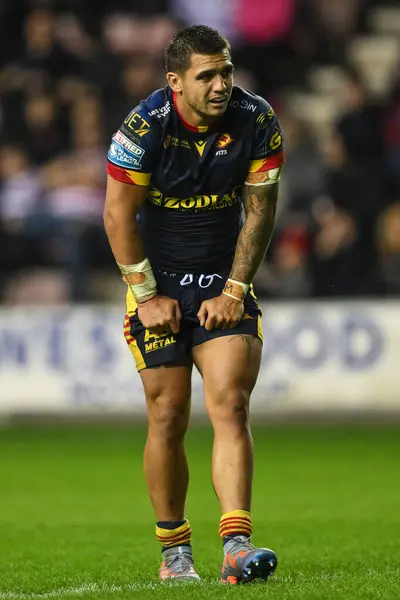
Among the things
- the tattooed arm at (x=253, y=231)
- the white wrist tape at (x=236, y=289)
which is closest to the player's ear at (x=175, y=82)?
the tattooed arm at (x=253, y=231)

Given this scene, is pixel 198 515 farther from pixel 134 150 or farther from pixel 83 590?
pixel 134 150

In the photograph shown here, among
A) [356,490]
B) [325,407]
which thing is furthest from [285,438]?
[356,490]

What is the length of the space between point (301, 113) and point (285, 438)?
591cm

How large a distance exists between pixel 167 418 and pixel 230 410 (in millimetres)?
342

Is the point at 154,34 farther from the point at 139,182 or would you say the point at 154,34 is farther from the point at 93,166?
the point at 139,182

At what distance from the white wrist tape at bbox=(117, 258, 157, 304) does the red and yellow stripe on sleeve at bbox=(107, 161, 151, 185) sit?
0.39 m

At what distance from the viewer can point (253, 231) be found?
613 cm

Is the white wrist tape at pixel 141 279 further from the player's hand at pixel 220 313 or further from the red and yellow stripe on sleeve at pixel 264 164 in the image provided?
the red and yellow stripe on sleeve at pixel 264 164

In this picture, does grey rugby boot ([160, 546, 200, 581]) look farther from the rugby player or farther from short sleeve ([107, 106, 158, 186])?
short sleeve ([107, 106, 158, 186])

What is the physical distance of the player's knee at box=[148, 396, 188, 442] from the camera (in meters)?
6.12

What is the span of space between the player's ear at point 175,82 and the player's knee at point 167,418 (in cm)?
A: 136

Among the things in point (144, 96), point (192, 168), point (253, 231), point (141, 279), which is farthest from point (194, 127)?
point (144, 96)

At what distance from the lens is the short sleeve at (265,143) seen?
6.07 m

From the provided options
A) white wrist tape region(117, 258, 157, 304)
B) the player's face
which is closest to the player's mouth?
the player's face
